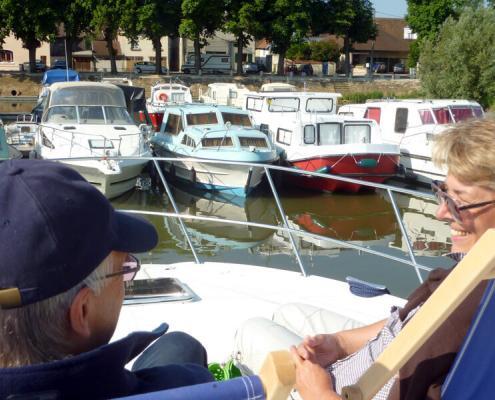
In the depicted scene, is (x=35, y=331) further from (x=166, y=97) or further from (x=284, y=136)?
(x=166, y=97)

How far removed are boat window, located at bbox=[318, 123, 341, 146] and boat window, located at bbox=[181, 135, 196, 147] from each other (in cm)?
330

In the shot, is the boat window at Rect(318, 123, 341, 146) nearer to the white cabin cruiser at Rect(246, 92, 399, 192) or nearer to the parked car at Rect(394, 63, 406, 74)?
the white cabin cruiser at Rect(246, 92, 399, 192)

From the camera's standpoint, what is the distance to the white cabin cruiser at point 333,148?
51.3 feet

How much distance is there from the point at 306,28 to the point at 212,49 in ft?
65.6

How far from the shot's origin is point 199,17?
3919cm

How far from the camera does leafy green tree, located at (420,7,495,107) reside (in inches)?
877

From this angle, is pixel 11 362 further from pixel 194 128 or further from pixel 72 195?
pixel 194 128

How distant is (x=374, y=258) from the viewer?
10.5 meters

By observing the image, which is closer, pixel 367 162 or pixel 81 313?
pixel 81 313

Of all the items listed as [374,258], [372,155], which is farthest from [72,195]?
[372,155]

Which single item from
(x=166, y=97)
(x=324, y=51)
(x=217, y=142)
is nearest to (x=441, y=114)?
(x=217, y=142)

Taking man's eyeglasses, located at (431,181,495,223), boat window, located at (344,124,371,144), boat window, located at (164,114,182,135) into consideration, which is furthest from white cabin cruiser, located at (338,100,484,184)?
man's eyeglasses, located at (431,181,495,223)

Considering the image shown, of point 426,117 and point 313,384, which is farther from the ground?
point 313,384

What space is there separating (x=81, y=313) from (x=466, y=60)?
75.7 feet
